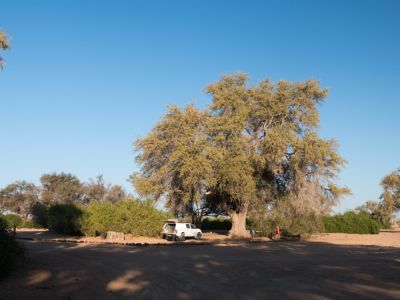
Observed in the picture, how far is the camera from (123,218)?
132 feet

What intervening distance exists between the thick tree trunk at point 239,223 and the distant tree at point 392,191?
43.8 meters

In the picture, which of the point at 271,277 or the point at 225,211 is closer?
the point at 271,277

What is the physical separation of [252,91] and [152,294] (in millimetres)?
36194

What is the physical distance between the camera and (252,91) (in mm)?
46469

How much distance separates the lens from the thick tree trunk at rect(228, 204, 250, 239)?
148 ft

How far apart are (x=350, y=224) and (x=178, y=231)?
3091 centimetres

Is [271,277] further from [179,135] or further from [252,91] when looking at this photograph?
[252,91]

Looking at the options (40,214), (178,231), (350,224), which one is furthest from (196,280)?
(350,224)

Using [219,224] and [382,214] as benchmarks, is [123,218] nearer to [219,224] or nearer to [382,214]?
[219,224]

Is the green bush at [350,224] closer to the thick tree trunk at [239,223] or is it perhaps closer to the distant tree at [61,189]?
the thick tree trunk at [239,223]

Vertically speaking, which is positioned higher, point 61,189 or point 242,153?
point 61,189

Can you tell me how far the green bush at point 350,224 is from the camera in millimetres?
61312

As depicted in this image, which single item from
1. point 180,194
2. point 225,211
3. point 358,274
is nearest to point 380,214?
point 225,211

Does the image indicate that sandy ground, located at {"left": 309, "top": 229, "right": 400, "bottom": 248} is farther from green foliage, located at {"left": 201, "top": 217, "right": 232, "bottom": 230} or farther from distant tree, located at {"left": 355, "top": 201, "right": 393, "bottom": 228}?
distant tree, located at {"left": 355, "top": 201, "right": 393, "bottom": 228}
